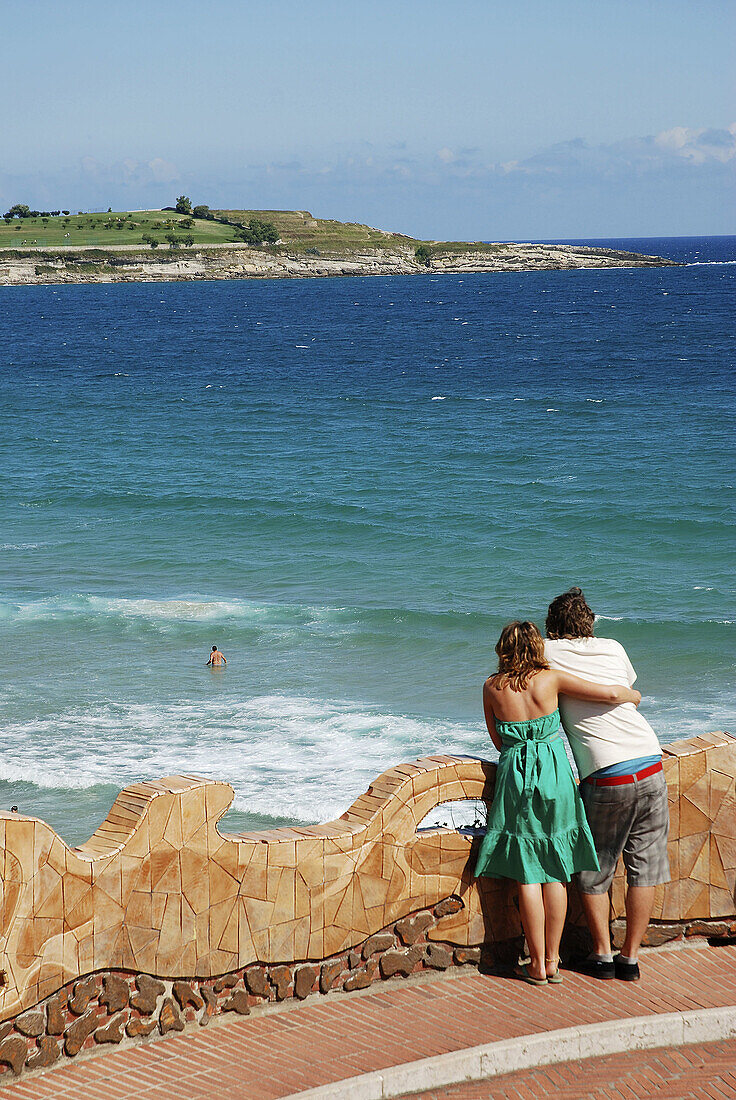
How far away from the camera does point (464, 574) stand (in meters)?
28.8

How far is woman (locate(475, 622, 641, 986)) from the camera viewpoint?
19.8 feet

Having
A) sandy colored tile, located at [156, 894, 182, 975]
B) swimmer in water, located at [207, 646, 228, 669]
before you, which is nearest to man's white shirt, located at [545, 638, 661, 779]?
sandy colored tile, located at [156, 894, 182, 975]

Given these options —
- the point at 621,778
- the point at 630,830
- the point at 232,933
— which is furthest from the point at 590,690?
the point at 232,933

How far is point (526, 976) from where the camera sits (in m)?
6.42

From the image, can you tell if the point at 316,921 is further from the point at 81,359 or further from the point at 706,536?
the point at 81,359

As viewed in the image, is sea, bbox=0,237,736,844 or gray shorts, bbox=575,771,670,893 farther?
sea, bbox=0,237,736,844

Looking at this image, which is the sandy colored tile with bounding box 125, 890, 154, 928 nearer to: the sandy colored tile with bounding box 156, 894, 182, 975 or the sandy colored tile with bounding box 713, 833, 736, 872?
the sandy colored tile with bounding box 156, 894, 182, 975

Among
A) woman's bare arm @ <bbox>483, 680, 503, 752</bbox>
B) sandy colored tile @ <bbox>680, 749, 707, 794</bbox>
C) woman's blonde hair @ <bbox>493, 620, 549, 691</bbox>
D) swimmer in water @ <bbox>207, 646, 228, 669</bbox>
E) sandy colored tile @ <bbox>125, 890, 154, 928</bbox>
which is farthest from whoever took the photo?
swimmer in water @ <bbox>207, 646, 228, 669</bbox>

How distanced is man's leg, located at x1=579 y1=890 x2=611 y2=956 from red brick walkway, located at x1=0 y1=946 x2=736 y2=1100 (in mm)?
190

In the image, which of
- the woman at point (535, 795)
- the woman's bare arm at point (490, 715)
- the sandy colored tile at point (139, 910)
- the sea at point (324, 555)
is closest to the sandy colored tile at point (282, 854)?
the sandy colored tile at point (139, 910)

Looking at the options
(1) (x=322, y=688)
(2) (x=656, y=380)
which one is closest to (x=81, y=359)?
(2) (x=656, y=380)

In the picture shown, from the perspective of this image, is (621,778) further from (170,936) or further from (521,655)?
(170,936)

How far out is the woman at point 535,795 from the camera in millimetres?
6047

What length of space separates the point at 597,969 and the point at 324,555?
24.4 m
